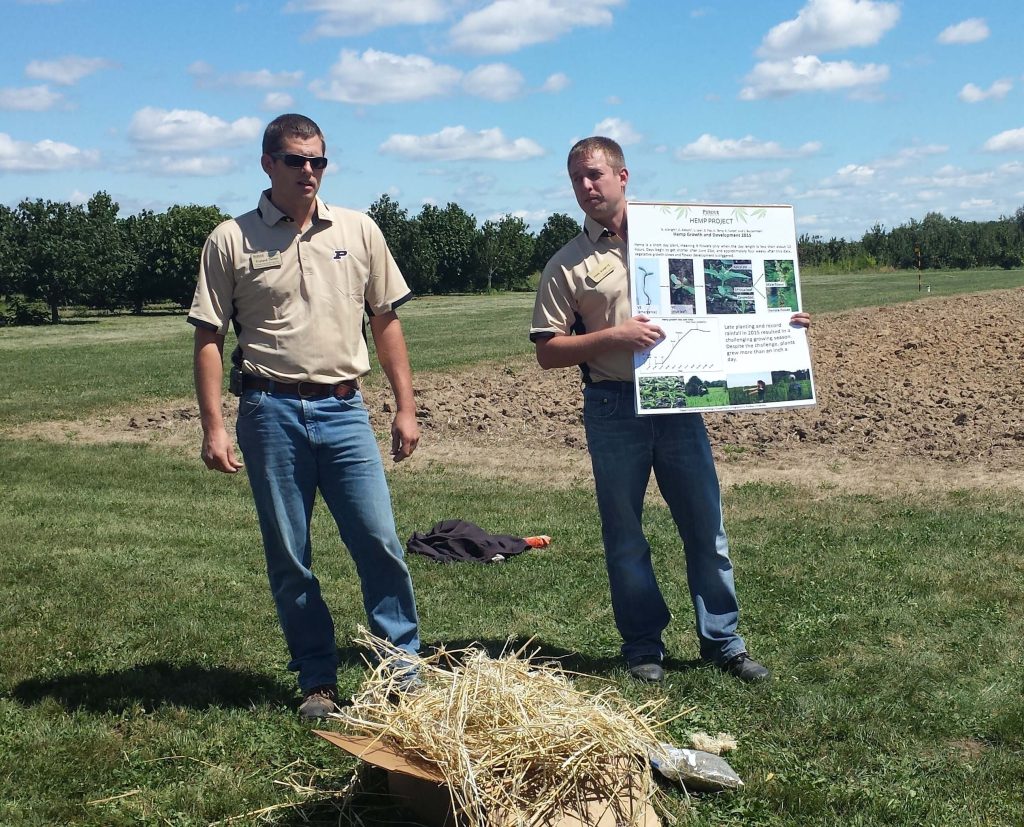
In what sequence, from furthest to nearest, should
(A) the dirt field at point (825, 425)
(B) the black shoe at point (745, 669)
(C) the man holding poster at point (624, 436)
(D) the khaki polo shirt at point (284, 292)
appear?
(A) the dirt field at point (825, 425) → (B) the black shoe at point (745, 669) → (C) the man holding poster at point (624, 436) → (D) the khaki polo shirt at point (284, 292)

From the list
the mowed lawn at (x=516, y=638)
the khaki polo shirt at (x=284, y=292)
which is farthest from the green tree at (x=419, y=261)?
the khaki polo shirt at (x=284, y=292)

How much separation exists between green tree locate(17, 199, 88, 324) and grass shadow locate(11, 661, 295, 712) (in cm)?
4792

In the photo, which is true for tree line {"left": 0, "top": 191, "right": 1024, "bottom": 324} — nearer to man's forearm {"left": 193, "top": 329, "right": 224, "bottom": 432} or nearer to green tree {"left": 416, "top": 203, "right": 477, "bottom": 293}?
green tree {"left": 416, "top": 203, "right": 477, "bottom": 293}

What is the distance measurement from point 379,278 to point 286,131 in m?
0.73

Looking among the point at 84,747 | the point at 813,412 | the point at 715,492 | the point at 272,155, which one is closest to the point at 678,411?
the point at 715,492

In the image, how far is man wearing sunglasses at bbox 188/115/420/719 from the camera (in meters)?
4.61

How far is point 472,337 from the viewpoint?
99.2ft

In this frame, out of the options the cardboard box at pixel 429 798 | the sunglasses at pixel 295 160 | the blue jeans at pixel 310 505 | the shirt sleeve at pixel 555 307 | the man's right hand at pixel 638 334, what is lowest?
the cardboard box at pixel 429 798

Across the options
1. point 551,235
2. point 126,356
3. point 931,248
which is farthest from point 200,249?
point 931,248

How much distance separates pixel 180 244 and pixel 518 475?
5522 centimetres

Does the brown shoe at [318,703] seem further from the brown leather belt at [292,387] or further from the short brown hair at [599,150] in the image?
the short brown hair at [599,150]

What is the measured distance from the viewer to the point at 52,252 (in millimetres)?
49812

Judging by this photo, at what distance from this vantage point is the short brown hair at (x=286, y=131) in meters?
4.52

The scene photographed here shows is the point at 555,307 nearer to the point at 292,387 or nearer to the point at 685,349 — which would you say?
the point at 685,349
